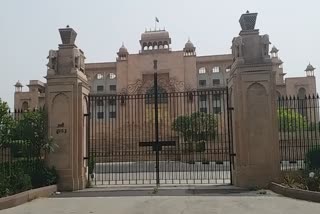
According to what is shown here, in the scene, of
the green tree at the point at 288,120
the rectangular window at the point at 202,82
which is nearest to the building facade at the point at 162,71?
the rectangular window at the point at 202,82

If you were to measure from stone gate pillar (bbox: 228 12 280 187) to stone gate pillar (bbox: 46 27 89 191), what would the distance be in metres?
5.82

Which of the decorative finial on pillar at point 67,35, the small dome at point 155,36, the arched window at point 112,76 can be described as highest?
the small dome at point 155,36

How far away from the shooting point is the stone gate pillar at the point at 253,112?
1518cm

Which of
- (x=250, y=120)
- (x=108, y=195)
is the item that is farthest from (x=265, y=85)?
(x=108, y=195)

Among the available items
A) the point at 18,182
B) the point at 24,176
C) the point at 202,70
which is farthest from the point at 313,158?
the point at 202,70

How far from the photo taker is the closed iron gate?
18.2 meters

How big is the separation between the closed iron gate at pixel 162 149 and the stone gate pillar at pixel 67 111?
1025 mm

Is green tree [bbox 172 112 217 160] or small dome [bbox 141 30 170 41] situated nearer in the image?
green tree [bbox 172 112 217 160]

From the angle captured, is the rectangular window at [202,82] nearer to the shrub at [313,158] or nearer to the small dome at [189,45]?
the small dome at [189,45]

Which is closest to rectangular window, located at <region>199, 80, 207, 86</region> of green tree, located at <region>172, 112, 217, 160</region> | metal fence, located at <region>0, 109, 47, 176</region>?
green tree, located at <region>172, 112, 217, 160</region>

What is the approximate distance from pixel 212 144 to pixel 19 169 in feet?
87.9

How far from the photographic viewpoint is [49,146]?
50.8ft

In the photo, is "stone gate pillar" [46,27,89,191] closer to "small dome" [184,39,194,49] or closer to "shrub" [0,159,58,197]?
"shrub" [0,159,58,197]

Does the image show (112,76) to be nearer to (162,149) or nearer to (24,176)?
(162,149)
